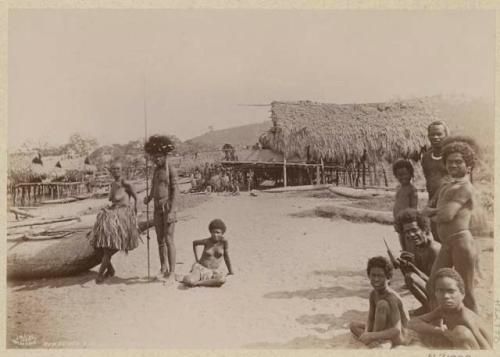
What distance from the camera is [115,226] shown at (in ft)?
17.2

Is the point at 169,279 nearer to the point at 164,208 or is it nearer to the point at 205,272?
the point at 205,272

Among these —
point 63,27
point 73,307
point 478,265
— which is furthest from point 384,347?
point 63,27

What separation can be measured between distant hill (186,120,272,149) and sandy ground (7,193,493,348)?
0.65 m

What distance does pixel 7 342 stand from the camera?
520 cm

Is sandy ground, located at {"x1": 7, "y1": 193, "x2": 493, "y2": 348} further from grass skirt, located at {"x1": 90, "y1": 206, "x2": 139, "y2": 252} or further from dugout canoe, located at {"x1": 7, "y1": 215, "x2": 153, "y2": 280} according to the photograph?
grass skirt, located at {"x1": 90, "y1": 206, "x2": 139, "y2": 252}

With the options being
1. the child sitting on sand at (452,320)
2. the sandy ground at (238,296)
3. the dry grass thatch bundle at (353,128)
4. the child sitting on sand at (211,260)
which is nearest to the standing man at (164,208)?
the sandy ground at (238,296)

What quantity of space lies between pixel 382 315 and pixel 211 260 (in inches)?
62.0

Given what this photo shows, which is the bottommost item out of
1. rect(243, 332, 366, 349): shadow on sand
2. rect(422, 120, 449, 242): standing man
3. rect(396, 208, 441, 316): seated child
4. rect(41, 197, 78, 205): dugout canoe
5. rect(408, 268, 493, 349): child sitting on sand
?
rect(243, 332, 366, 349): shadow on sand

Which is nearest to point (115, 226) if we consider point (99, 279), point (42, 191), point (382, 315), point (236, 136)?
point (99, 279)

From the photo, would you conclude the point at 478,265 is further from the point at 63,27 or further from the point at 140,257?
the point at 63,27

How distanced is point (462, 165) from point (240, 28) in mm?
2359

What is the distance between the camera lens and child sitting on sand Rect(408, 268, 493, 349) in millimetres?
4438

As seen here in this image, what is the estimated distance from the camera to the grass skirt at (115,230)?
5230 millimetres

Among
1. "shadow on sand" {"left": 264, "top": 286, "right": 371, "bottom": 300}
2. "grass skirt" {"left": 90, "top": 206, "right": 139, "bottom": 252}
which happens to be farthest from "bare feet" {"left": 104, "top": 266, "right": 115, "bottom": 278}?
"shadow on sand" {"left": 264, "top": 286, "right": 371, "bottom": 300}
